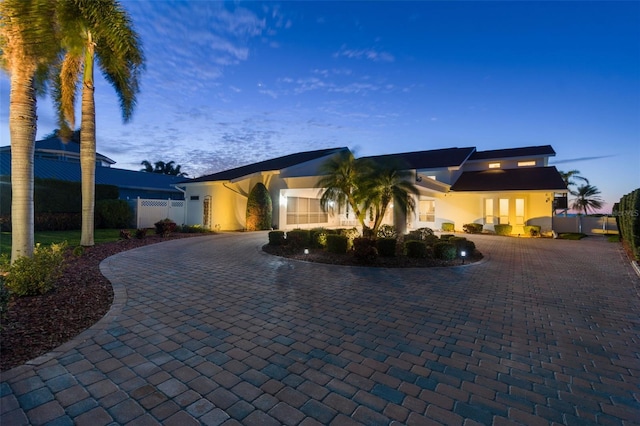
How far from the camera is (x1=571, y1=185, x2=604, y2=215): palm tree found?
35.2 metres

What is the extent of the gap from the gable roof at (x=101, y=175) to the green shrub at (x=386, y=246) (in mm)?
19626

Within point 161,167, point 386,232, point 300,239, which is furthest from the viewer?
point 161,167

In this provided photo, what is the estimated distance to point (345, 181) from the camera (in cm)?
1201

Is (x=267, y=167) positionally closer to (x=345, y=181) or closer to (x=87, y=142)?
(x=345, y=181)

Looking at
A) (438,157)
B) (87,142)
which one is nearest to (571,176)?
(438,157)

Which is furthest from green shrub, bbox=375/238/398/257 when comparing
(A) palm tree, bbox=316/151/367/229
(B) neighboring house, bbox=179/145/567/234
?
(B) neighboring house, bbox=179/145/567/234

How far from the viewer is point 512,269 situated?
29.5ft

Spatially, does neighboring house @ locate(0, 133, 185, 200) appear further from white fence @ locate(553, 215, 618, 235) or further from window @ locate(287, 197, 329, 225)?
white fence @ locate(553, 215, 618, 235)

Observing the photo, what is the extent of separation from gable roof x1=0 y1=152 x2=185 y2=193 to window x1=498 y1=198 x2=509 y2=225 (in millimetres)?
24722

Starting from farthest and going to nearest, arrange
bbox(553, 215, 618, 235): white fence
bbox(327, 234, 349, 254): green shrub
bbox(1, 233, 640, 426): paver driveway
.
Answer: bbox(553, 215, 618, 235): white fence
bbox(327, 234, 349, 254): green shrub
bbox(1, 233, 640, 426): paver driveway

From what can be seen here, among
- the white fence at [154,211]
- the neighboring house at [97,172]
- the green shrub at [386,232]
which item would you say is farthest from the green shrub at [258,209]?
the green shrub at [386,232]

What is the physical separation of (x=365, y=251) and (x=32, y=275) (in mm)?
7788

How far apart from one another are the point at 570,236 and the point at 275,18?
21.3 m

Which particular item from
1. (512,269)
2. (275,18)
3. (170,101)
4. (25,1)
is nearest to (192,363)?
(25,1)
